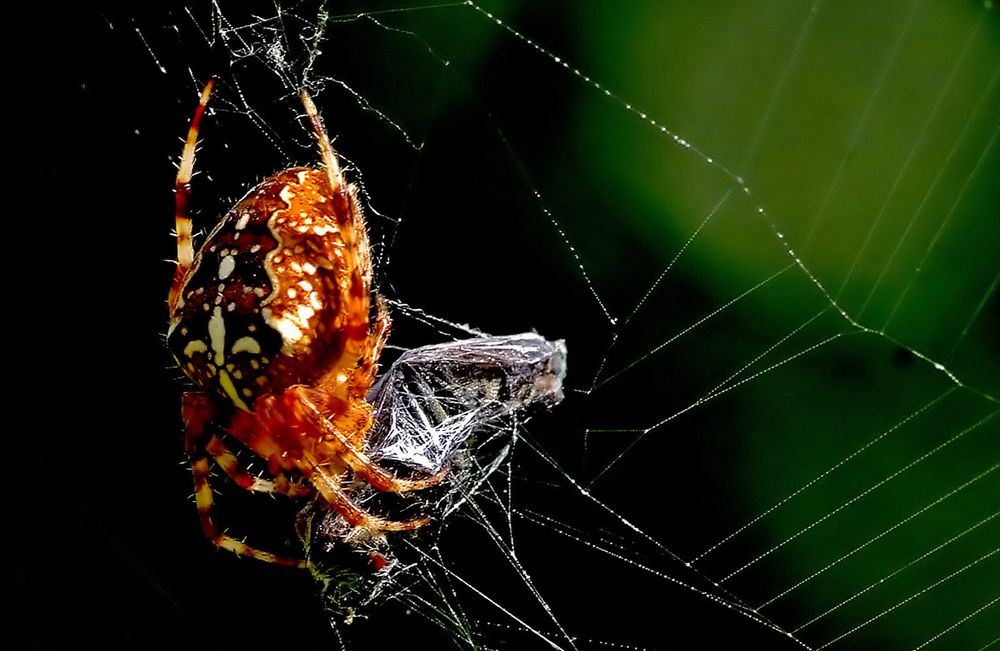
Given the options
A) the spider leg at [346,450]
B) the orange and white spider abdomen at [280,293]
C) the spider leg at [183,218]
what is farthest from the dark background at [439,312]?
the spider leg at [346,450]

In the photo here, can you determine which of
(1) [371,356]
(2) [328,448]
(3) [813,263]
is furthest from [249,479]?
(3) [813,263]

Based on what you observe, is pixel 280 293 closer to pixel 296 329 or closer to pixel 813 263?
pixel 296 329

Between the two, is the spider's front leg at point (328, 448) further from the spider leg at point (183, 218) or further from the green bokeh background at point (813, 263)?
the green bokeh background at point (813, 263)

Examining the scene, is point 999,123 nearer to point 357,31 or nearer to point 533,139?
point 533,139

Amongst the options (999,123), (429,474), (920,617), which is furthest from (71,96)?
(920,617)

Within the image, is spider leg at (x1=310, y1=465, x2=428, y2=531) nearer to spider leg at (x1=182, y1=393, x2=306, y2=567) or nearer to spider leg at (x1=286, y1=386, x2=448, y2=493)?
spider leg at (x1=286, y1=386, x2=448, y2=493)

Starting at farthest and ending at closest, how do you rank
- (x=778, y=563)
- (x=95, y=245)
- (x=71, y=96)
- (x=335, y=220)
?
(x=95, y=245) < (x=71, y=96) < (x=778, y=563) < (x=335, y=220)
